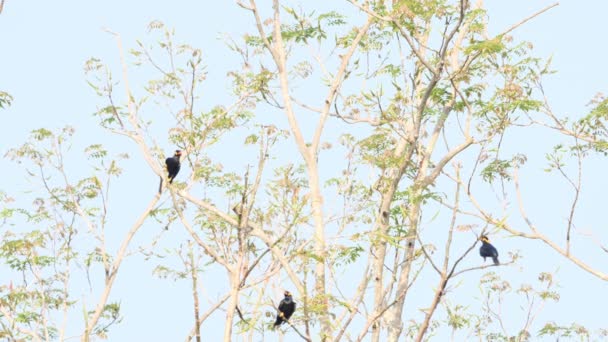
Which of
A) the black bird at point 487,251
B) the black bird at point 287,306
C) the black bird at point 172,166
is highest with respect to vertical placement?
the black bird at point 172,166

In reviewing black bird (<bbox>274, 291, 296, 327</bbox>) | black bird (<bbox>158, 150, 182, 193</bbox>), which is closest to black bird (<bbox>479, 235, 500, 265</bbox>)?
black bird (<bbox>274, 291, 296, 327</bbox>)

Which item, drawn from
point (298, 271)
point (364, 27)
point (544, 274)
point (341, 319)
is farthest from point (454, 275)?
point (544, 274)

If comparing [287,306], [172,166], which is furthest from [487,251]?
[172,166]

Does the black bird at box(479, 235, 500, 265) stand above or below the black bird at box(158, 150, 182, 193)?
below

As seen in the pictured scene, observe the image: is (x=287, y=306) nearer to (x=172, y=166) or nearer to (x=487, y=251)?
(x=172, y=166)

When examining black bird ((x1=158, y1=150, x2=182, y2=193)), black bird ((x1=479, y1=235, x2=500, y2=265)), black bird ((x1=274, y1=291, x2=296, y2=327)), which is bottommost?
black bird ((x1=274, y1=291, x2=296, y2=327))

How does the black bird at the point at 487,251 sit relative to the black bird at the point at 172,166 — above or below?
below

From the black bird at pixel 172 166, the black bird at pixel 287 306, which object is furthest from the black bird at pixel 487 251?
the black bird at pixel 172 166

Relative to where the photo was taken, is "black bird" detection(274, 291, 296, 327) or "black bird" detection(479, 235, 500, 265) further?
"black bird" detection(479, 235, 500, 265)

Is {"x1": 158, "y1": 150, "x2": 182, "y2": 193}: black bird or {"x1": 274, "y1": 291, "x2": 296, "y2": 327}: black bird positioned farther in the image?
{"x1": 158, "y1": 150, "x2": 182, "y2": 193}: black bird

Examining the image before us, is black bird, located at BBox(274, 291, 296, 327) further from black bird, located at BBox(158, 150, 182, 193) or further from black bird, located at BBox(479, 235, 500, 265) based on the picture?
black bird, located at BBox(479, 235, 500, 265)

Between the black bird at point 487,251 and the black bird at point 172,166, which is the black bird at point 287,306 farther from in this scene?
the black bird at point 487,251

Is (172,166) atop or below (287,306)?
atop

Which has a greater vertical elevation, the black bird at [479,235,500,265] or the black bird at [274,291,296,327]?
the black bird at [479,235,500,265]
